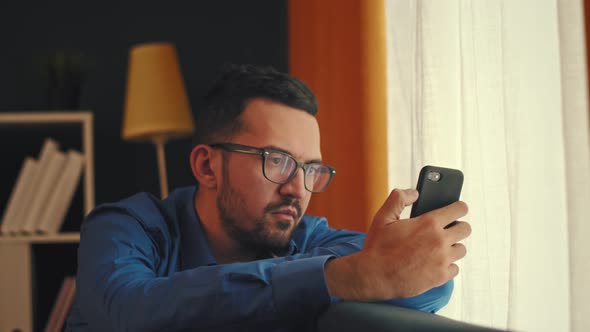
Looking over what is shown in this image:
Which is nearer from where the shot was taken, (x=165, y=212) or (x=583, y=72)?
(x=583, y=72)

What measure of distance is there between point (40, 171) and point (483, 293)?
1.91 meters

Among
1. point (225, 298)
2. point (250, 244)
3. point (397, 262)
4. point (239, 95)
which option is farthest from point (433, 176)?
point (239, 95)

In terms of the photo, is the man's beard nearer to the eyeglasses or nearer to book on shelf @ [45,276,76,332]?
the eyeglasses

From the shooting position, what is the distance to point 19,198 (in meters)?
2.54

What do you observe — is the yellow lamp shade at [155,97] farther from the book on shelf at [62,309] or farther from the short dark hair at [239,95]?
the short dark hair at [239,95]

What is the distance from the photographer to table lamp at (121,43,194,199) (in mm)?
2621

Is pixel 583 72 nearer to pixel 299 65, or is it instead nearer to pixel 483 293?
pixel 483 293

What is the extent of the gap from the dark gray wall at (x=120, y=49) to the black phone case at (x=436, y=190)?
211cm

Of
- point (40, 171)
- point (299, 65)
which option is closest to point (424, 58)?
point (299, 65)

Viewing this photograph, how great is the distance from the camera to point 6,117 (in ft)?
8.49

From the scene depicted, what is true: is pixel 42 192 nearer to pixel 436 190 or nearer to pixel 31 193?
pixel 31 193

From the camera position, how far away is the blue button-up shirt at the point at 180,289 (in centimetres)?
89

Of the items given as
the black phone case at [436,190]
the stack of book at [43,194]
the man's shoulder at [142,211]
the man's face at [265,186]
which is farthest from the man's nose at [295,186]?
the stack of book at [43,194]

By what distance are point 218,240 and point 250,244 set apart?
4.0 inches
